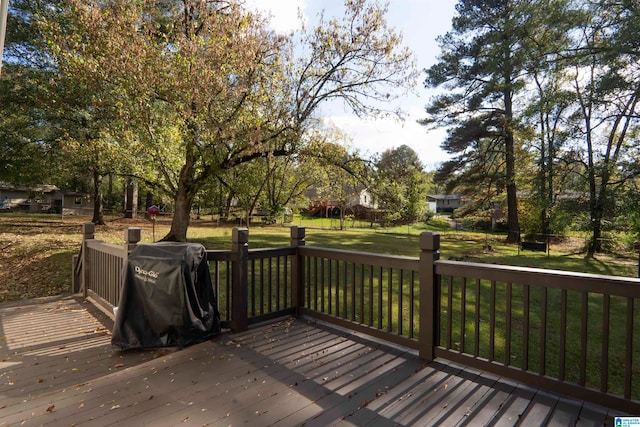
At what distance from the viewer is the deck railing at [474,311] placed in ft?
7.18

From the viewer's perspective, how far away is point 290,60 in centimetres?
807

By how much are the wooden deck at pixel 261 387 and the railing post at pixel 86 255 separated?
1.57 meters

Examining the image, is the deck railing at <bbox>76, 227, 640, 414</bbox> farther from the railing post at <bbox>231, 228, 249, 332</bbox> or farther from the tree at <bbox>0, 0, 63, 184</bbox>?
the tree at <bbox>0, 0, 63, 184</bbox>

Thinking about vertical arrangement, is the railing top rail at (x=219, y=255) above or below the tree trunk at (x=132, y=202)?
below

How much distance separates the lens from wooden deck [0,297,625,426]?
6.88ft

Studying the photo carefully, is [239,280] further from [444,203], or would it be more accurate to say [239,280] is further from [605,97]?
[444,203]

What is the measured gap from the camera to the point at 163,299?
3068mm

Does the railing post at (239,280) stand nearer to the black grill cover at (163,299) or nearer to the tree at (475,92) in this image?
the black grill cover at (163,299)

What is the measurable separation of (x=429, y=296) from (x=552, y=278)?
2.90 ft

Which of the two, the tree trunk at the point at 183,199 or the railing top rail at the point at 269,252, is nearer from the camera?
the railing top rail at the point at 269,252

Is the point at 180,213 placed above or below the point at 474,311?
above

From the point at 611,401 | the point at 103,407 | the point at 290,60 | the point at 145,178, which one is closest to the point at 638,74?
the point at 290,60

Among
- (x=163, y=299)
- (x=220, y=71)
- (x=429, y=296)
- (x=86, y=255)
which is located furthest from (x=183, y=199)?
(x=429, y=296)

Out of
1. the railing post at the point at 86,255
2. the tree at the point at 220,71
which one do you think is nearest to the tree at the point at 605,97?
the tree at the point at 220,71
